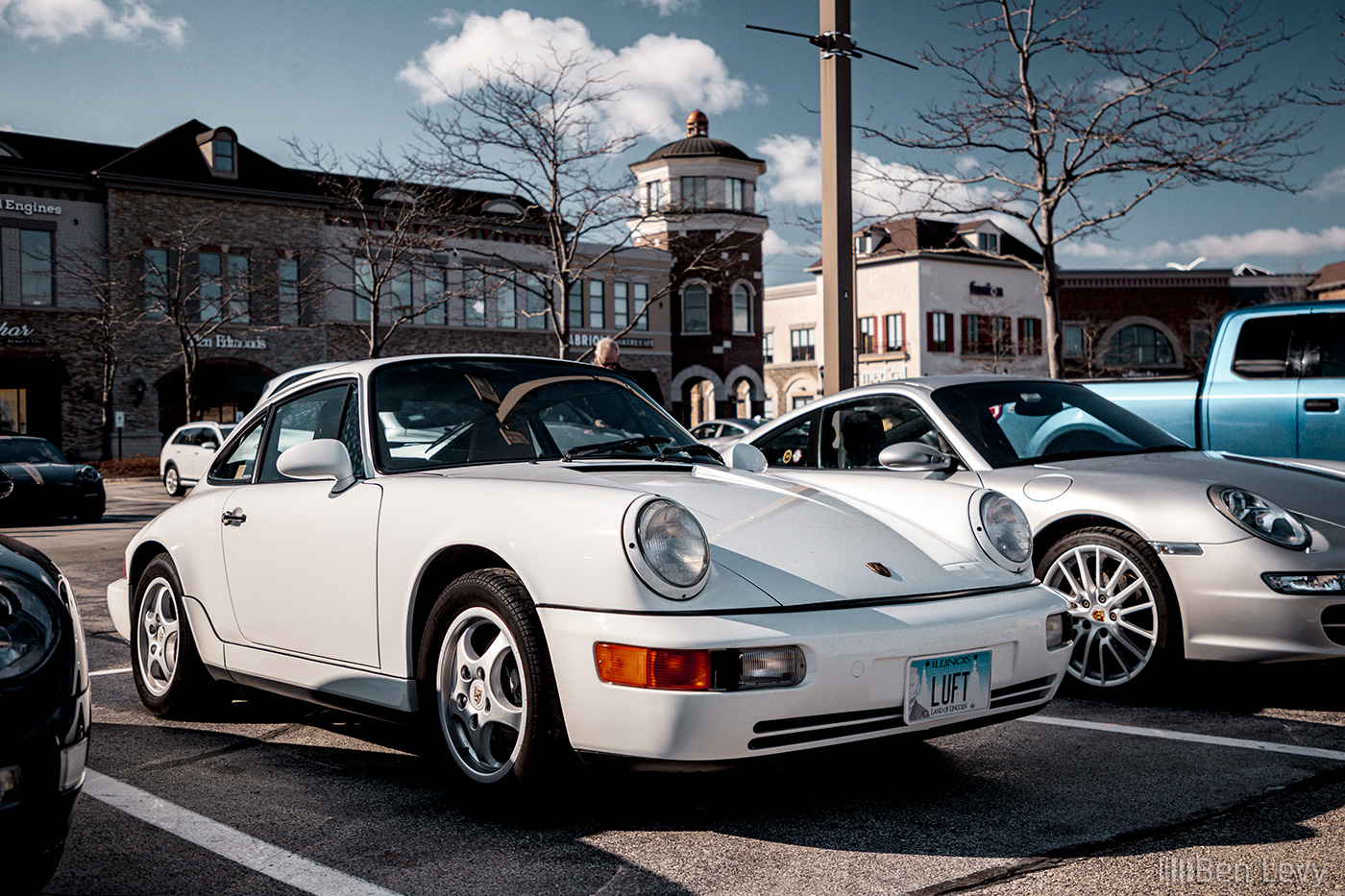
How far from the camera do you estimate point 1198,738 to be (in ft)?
14.6

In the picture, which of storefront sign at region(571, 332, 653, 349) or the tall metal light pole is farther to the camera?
storefront sign at region(571, 332, 653, 349)

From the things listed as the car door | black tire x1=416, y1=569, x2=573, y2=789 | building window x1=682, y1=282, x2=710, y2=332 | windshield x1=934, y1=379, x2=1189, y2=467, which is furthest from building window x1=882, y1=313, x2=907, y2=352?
black tire x1=416, y1=569, x2=573, y2=789

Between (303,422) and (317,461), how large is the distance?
72cm

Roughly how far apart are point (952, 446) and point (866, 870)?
296 cm

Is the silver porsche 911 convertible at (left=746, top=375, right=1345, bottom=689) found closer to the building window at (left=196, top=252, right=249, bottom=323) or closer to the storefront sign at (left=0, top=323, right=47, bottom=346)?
the building window at (left=196, top=252, right=249, bottom=323)

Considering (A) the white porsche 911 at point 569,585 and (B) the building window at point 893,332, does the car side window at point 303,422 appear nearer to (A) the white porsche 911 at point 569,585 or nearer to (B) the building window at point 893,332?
(A) the white porsche 911 at point 569,585

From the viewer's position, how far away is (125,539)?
45.5ft

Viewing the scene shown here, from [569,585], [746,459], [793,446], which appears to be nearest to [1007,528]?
[746,459]

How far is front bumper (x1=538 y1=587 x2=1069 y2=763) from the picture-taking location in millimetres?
Result: 3078

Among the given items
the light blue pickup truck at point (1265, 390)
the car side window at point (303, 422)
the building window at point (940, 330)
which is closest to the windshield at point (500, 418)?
the car side window at point (303, 422)

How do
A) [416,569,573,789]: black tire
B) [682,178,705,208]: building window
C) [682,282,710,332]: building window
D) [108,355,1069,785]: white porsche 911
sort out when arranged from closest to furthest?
[108,355,1069,785]: white porsche 911
[416,569,573,789]: black tire
[682,178,705,208]: building window
[682,282,710,332]: building window

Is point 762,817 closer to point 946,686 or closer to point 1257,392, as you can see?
point 946,686

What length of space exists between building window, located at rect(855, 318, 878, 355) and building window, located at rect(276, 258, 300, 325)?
30.7 metres

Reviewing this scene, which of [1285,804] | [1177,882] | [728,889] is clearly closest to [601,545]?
[728,889]
